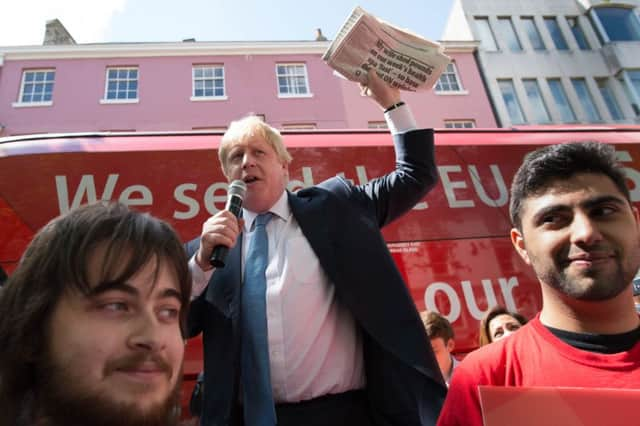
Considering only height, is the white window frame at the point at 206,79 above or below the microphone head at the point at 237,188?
above

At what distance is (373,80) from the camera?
6.55ft

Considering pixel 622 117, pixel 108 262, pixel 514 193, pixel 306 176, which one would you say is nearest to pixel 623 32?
pixel 622 117

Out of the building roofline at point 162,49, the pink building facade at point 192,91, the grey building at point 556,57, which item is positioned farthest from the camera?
the grey building at point 556,57

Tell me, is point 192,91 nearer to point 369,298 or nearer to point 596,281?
point 369,298

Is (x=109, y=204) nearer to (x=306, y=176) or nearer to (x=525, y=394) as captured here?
(x=525, y=394)

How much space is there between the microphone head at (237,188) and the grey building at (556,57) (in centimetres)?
1613

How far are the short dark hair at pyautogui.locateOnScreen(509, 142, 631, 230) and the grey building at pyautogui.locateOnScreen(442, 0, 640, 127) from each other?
1590 centimetres

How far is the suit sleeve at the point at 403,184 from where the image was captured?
185 cm

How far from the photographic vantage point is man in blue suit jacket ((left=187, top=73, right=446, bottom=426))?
151 centimetres

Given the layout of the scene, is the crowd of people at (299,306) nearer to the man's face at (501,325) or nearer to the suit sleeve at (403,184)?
the suit sleeve at (403,184)

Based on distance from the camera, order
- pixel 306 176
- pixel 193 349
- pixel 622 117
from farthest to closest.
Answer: pixel 622 117, pixel 306 176, pixel 193 349

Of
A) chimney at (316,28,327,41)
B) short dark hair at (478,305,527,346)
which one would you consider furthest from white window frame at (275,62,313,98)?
short dark hair at (478,305,527,346)

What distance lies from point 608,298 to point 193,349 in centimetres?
269

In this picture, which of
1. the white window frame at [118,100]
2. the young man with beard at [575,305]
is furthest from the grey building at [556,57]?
the young man with beard at [575,305]
